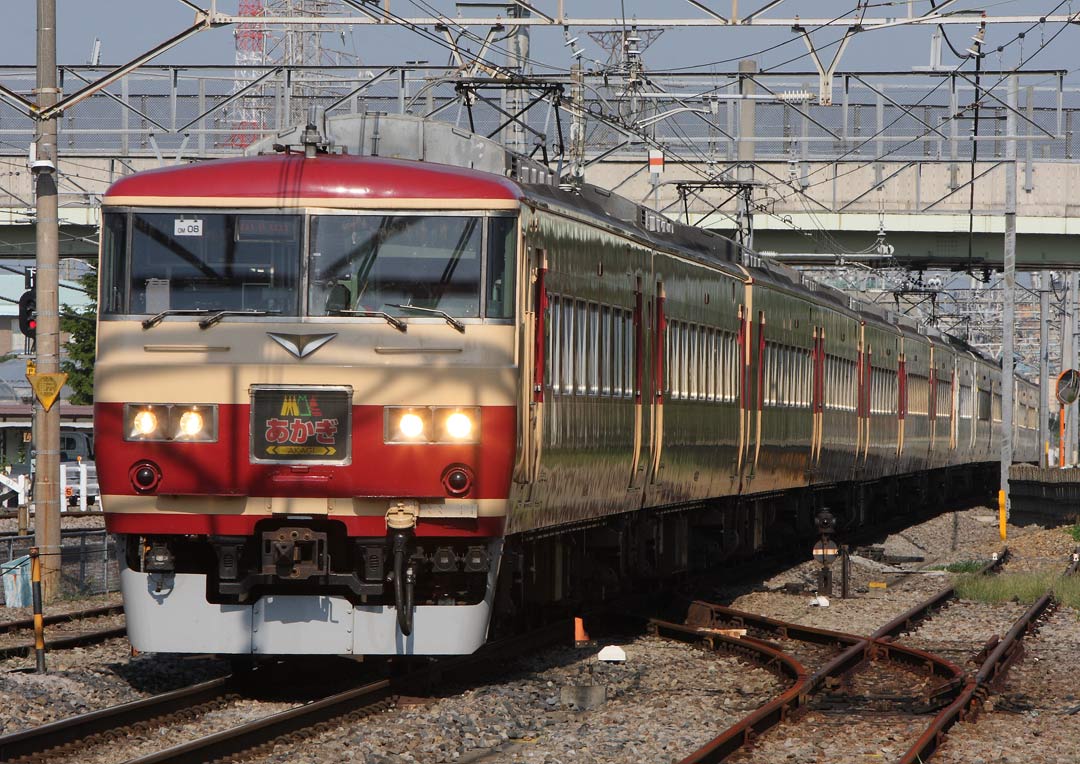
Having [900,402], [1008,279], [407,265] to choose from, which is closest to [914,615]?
[407,265]

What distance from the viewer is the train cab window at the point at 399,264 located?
9.90 meters

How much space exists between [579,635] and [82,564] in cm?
662

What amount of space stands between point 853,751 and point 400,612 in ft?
8.00

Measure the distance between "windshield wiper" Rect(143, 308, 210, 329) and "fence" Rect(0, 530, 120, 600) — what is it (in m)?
7.64

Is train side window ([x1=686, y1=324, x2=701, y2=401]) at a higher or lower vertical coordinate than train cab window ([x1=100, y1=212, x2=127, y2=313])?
lower

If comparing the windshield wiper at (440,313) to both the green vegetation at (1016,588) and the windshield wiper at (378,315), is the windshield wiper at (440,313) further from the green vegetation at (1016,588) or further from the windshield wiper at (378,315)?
the green vegetation at (1016,588)

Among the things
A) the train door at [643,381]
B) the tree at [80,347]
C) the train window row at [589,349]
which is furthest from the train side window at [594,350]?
the tree at [80,347]

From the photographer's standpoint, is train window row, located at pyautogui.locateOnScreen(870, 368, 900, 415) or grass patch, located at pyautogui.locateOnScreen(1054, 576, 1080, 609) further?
train window row, located at pyautogui.locateOnScreen(870, 368, 900, 415)

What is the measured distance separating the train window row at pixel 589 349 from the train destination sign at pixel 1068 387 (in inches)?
750

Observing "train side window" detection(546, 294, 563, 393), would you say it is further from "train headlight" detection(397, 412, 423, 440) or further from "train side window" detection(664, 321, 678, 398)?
"train side window" detection(664, 321, 678, 398)

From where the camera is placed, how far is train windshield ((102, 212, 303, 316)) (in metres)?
9.93

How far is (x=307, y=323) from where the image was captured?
9.82 m

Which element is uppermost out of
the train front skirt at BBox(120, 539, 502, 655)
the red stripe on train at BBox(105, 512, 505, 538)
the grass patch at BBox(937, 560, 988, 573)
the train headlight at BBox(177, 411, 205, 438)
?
the train headlight at BBox(177, 411, 205, 438)

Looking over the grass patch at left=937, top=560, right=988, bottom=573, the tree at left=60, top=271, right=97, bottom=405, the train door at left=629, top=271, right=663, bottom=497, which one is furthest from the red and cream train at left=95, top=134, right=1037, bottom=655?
the tree at left=60, top=271, right=97, bottom=405
